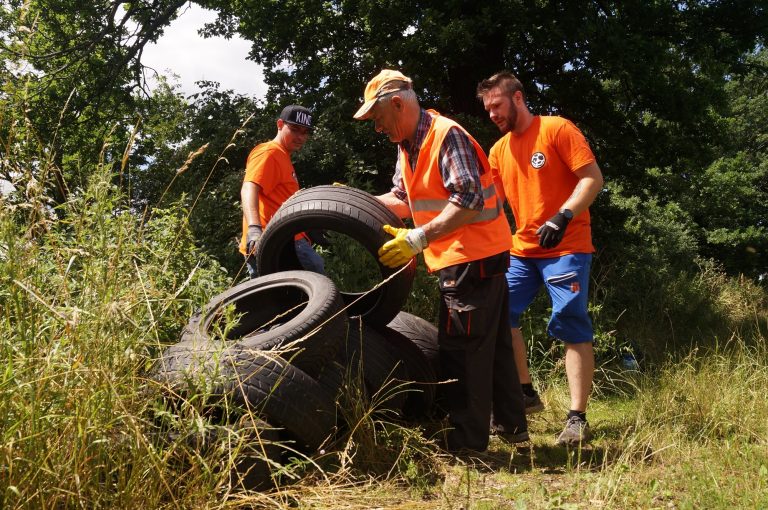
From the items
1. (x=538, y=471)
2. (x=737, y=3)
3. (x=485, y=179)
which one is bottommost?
(x=538, y=471)

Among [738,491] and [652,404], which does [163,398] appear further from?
[652,404]

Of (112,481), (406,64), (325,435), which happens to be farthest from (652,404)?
(406,64)

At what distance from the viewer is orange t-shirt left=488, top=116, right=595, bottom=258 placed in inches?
156

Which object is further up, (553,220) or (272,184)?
(272,184)

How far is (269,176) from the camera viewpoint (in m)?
5.01

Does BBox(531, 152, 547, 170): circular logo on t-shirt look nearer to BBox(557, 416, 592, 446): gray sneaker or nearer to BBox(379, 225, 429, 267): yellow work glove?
BBox(379, 225, 429, 267): yellow work glove

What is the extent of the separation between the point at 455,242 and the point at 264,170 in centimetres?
201

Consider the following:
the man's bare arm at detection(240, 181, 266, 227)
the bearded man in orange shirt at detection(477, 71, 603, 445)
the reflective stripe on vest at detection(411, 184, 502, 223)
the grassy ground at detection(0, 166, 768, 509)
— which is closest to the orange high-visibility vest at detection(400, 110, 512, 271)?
the reflective stripe on vest at detection(411, 184, 502, 223)

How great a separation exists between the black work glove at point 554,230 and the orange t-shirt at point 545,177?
0.21 meters

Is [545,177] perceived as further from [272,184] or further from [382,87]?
[272,184]

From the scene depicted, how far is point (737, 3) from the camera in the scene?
905 centimetres

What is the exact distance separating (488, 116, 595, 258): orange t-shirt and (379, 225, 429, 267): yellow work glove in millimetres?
939

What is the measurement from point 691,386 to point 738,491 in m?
1.56

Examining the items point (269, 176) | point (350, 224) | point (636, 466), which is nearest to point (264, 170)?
point (269, 176)
